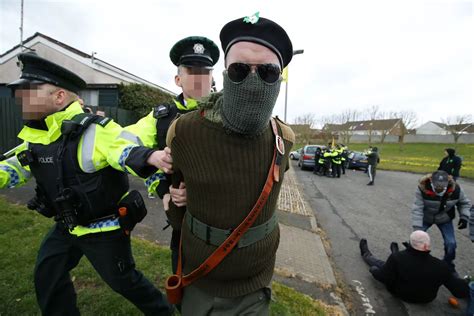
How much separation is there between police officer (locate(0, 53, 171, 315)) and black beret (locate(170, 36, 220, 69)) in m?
0.77

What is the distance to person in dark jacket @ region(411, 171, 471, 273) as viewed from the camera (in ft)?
13.9

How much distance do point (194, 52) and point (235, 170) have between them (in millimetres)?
1348

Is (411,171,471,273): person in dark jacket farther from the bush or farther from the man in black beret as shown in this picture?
the bush

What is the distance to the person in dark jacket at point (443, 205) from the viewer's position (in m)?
4.23

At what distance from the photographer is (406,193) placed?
10.9m

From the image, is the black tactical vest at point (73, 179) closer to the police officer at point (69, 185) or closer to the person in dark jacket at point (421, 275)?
the police officer at point (69, 185)

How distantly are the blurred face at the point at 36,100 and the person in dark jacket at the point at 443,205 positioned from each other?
520cm

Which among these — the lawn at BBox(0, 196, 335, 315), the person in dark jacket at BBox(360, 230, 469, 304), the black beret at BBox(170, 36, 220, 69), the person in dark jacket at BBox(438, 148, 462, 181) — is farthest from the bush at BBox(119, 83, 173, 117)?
the person in dark jacket at BBox(438, 148, 462, 181)

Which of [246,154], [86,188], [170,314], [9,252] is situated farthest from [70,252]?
[9,252]

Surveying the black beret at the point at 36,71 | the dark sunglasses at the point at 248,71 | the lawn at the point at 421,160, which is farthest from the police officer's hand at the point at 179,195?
the lawn at the point at 421,160

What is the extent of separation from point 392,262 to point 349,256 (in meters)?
1.20

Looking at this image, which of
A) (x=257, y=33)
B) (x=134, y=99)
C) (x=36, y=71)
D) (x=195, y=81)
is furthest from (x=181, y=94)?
(x=134, y=99)

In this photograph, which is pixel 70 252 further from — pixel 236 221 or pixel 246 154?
pixel 246 154

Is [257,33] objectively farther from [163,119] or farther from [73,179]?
[73,179]
